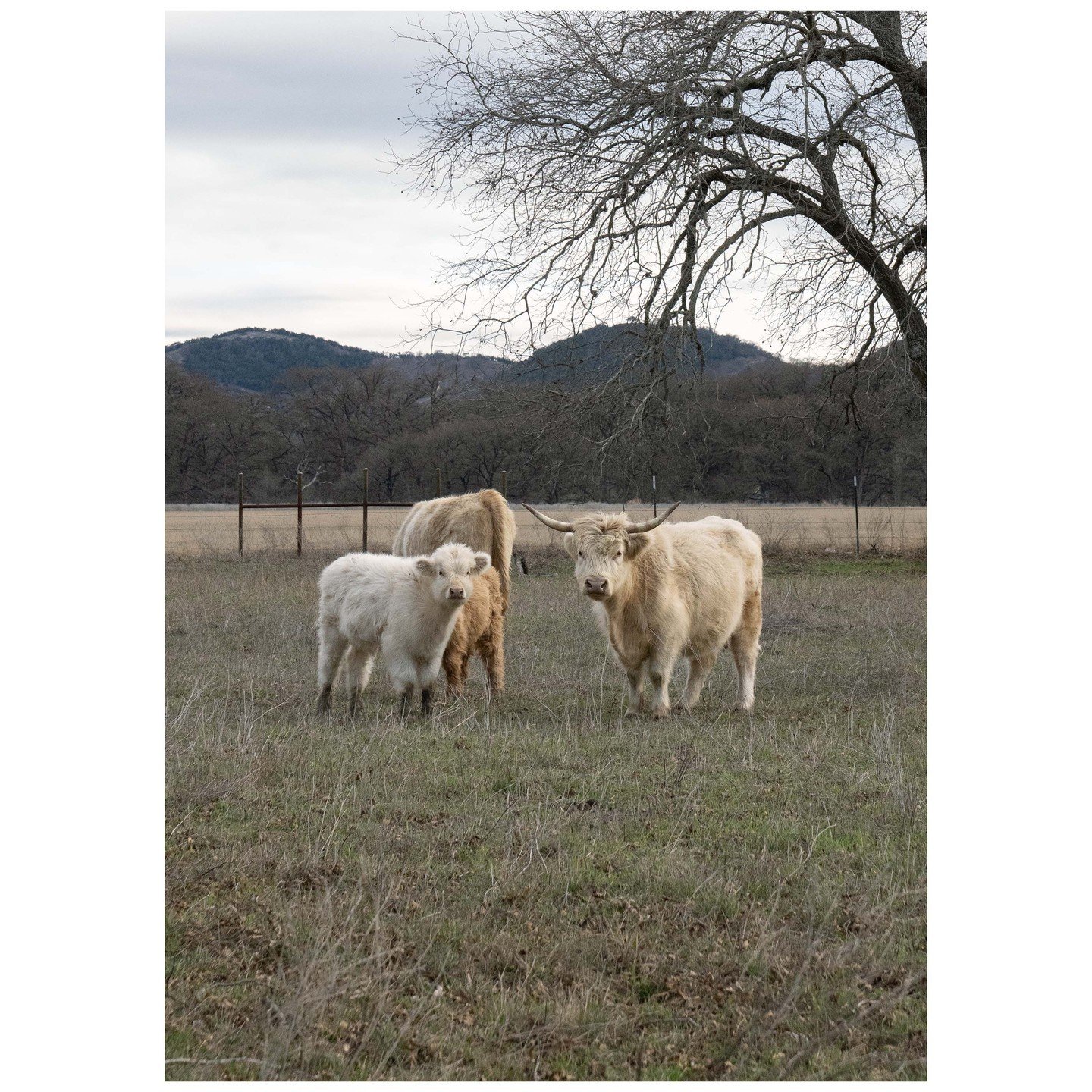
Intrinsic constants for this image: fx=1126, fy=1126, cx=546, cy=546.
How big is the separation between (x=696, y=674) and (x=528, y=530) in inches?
726

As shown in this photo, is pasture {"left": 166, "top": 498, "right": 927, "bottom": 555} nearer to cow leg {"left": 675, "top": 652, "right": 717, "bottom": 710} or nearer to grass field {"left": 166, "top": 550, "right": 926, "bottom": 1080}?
cow leg {"left": 675, "top": 652, "right": 717, "bottom": 710}

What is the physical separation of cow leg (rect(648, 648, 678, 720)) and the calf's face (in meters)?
1.26

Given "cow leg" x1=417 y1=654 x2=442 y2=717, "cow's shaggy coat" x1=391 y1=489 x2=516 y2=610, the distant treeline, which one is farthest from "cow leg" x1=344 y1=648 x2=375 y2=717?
the distant treeline

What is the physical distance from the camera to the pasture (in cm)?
2031

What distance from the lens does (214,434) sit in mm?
30000

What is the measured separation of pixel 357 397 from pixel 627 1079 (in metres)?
39.1

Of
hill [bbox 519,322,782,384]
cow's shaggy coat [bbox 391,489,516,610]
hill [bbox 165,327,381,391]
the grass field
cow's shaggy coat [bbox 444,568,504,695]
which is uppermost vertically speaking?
hill [bbox 165,327,381,391]

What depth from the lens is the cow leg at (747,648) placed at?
7543 mm

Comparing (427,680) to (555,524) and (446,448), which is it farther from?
(446,448)

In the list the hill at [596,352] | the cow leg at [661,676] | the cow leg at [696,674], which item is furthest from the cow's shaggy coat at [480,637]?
the hill at [596,352]

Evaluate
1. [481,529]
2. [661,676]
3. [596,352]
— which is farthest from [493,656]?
[596,352]

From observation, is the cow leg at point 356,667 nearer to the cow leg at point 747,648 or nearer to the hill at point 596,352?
the cow leg at point 747,648

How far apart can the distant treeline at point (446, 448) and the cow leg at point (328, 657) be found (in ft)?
29.4
